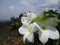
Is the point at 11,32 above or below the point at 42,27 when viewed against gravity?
below

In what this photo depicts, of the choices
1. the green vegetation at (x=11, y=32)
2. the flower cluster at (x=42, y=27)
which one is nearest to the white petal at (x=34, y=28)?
the flower cluster at (x=42, y=27)

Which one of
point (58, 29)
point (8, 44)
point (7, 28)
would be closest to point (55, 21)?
point (58, 29)

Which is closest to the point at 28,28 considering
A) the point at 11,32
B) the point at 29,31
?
the point at 29,31

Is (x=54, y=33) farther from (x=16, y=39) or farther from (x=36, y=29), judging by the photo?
(x=16, y=39)


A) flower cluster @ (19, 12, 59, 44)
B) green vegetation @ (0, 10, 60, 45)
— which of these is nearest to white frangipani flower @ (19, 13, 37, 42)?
flower cluster @ (19, 12, 59, 44)

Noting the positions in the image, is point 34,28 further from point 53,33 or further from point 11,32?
point 11,32

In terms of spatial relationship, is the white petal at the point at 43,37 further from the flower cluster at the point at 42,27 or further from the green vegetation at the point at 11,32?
the green vegetation at the point at 11,32

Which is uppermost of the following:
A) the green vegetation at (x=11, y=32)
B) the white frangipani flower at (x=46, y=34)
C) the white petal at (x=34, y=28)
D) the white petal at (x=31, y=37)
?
the white petal at (x=34, y=28)

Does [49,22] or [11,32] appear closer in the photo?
[49,22]
